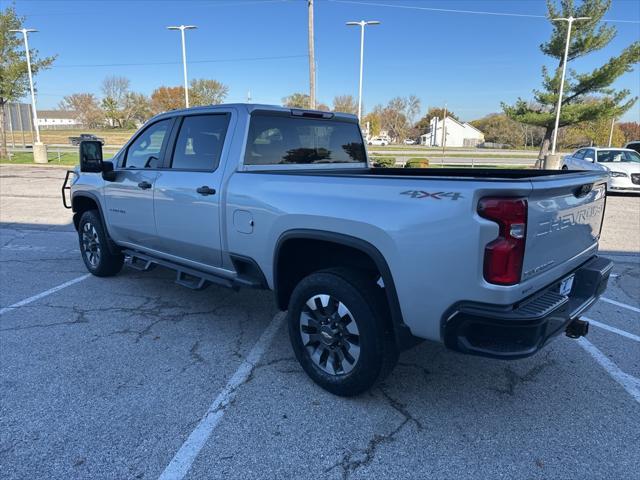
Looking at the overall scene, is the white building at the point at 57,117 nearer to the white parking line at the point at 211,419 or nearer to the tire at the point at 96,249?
the tire at the point at 96,249

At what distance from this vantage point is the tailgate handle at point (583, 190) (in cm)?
277

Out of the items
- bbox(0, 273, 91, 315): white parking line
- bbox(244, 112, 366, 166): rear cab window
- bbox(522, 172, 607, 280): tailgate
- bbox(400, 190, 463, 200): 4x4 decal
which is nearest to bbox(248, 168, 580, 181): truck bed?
bbox(244, 112, 366, 166): rear cab window

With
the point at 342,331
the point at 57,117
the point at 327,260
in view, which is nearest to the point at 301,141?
the point at 327,260

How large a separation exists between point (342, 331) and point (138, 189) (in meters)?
2.73

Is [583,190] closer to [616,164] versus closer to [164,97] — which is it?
[616,164]

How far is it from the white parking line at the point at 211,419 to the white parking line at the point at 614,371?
2.70m

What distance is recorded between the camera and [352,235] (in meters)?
2.77

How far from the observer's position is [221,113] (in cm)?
388

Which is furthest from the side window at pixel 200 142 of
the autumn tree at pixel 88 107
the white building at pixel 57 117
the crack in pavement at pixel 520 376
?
the white building at pixel 57 117

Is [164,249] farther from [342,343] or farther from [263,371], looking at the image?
[342,343]

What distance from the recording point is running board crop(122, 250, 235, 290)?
12.6ft

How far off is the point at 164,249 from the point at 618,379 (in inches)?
158

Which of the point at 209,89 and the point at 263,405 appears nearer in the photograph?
the point at 263,405

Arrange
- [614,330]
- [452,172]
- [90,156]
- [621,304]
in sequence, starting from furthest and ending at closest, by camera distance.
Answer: [621,304], [90,156], [614,330], [452,172]
